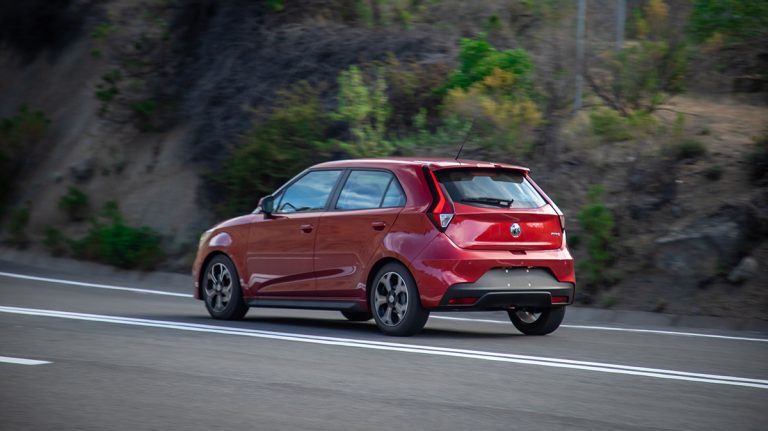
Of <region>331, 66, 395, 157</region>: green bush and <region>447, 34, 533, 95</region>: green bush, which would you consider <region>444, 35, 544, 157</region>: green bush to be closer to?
<region>447, 34, 533, 95</region>: green bush

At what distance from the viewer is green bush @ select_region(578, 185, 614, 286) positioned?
49.1 feet

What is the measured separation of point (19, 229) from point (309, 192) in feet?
47.6

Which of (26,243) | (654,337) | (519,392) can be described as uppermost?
(519,392)

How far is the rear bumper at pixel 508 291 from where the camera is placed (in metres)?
10.4

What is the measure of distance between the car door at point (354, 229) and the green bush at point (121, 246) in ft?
34.8

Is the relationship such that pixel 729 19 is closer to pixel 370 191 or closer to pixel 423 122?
pixel 423 122

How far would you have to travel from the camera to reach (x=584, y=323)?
44.8 feet

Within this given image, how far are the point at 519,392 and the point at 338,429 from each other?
1.71 metres

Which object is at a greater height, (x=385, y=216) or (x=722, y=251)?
(x=385, y=216)

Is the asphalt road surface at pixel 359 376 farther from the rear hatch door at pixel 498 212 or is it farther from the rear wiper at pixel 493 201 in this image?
the rear wiper at pixel 493 201

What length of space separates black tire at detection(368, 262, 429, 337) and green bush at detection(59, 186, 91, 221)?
1621cm

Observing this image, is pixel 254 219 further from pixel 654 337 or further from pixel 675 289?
pixel 675 289

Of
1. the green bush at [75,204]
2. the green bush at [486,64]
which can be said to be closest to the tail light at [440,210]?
the green bush at [486,64]

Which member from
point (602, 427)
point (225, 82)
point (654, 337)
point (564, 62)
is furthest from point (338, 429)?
point (225, 82)
